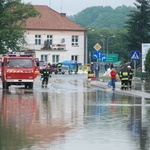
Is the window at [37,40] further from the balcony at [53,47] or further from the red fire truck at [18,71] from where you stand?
the red fire truck at [18,71]

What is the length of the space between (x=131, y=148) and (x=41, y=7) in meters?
95.4

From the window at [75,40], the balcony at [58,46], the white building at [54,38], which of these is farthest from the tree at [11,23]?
the window at [75,40]

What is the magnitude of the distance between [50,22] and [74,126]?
87.0 meters

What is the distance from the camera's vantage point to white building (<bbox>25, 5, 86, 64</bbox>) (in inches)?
4031

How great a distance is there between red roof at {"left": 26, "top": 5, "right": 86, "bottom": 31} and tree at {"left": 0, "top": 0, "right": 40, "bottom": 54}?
109 feet

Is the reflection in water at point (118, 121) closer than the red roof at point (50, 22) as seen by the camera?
Yes

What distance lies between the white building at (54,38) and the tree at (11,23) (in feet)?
106

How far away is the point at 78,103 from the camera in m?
26.6

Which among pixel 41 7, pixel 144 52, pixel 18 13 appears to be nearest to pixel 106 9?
pixel 41 7

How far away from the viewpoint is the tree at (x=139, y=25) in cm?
7575

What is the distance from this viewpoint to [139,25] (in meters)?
77.3

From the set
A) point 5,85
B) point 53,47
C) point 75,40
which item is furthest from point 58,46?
point 5,85

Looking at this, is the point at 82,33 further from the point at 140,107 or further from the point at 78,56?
the point at 140,107

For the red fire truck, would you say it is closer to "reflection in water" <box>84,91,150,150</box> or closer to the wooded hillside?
"reflection in water" <box>84,91,150,150</box>
